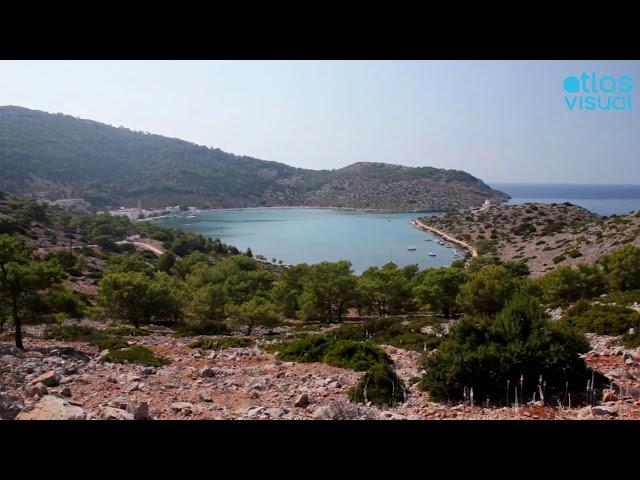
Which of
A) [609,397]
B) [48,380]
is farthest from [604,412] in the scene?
[48,380]

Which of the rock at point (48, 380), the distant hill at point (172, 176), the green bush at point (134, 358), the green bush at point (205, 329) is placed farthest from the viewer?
the distant hill at point (172, 176)

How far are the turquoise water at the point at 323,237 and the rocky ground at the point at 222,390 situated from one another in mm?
36757

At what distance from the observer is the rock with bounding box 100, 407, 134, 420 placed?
493cm

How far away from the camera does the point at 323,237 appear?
72688 mm

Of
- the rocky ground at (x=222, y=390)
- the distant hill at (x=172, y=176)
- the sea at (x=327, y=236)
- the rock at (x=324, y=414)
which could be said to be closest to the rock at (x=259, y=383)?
the rocky ground at (x=222, y=390)

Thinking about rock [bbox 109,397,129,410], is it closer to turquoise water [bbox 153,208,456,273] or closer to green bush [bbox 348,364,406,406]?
green bush [bbox 348,364,406,406]

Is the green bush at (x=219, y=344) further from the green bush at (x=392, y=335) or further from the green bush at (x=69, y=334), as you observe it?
the green bush at (x=69, y=334)

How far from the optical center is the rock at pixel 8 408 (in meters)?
4.66

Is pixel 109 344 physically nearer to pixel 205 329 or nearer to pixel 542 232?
pixel 205 329

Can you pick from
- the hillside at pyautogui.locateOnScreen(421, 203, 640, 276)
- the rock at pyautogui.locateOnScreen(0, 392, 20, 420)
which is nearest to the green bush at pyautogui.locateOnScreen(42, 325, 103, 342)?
the rock at pyautogui.locateOnScreen(0, 392, 20, 420)

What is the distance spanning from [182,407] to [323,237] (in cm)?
6704

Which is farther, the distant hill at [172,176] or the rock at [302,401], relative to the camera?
the distant hill at [172,176]

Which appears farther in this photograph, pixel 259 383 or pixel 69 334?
pixel 69 334
